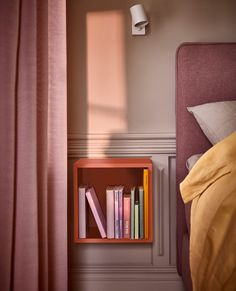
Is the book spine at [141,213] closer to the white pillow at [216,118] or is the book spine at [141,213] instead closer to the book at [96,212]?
the book at [96,212]

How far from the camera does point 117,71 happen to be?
2254 millimetres

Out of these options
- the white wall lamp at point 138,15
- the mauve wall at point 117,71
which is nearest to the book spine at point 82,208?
the mauve wall at point 117,71

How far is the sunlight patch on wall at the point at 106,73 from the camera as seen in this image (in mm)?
2248

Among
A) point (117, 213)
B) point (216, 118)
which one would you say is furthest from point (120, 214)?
point (216, 118)

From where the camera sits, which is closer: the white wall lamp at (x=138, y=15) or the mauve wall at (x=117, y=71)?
the white wall lamp at (x=138, y=15)

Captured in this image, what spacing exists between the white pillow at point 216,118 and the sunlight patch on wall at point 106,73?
17.7 inches

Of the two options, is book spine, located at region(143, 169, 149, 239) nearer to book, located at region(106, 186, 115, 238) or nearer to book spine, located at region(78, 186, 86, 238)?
book, located at region(106, 186, 115, 238)

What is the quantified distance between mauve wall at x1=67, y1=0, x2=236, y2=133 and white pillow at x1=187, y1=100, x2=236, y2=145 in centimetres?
27

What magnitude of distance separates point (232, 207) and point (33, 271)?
769 millimetres

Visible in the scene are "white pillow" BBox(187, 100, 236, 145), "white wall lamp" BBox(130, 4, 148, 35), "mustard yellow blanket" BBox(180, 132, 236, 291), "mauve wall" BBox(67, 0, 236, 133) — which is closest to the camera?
"mustard yellow blanket" BBox(180, 132, 236, 291)

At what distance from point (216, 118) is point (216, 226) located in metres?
0.78

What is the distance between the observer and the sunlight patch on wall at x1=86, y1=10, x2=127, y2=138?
225cm

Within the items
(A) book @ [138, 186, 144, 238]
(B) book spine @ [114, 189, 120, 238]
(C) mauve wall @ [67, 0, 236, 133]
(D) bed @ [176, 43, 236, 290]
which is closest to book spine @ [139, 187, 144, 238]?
(A) book @ [138, 186, 144, 238]

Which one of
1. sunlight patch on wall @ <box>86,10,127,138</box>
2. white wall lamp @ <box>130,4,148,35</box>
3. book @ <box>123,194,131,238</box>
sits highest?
white wall lamp @ <box>130,4,148,35</box>
